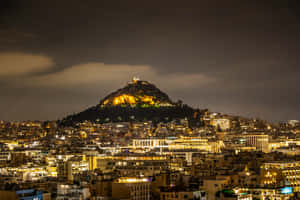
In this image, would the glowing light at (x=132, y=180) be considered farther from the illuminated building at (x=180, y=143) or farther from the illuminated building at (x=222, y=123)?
the illuminated building at (x=222, y=123)

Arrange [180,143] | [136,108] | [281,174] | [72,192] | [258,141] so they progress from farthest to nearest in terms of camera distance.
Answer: [136,108] → [258,141] → [180,143] → [281,174] → [72,192]

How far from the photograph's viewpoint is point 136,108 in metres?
158

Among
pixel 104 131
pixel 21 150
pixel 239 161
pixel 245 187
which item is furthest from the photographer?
pixel 104 131

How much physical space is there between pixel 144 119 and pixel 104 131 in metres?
20.4

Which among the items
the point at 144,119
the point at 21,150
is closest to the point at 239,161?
the point at 21,150

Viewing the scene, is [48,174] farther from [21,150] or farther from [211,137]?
[211,137]

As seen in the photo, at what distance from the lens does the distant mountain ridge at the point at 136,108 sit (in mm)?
151000

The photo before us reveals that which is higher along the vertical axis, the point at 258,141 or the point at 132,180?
A: the point at 258,141

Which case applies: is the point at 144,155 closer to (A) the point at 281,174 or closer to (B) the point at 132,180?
(A) the point at 281,174

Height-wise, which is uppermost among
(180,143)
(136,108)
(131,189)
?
(136,108)

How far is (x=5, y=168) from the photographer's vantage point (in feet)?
217

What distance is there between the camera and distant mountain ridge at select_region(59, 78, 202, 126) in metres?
151

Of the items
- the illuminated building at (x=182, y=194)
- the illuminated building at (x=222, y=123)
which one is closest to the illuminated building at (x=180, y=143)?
the illuminated building at (x=222, y=123)

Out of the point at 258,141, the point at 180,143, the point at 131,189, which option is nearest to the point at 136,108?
the point at 258,141
